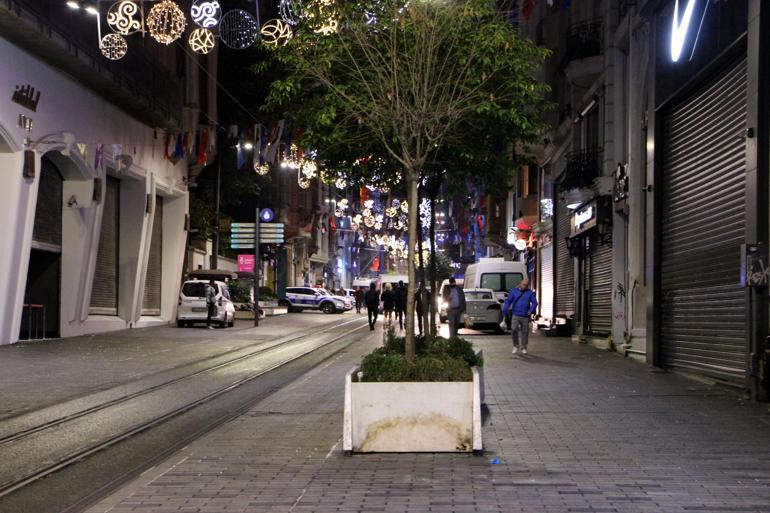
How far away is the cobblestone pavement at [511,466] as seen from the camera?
21.4 feet

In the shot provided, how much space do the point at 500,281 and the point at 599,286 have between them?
11331 millimetres

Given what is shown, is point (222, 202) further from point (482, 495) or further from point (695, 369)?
point (482, 495)

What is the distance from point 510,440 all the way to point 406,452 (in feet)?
4.13

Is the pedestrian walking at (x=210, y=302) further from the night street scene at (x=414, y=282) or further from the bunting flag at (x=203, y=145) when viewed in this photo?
the bunting flag at (x=203, y=145)

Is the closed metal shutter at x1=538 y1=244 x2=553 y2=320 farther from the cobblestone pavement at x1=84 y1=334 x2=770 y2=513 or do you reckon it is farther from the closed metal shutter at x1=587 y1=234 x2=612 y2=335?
the cobblestone pavement at x1=84 y1=334 x2=770 y2=513

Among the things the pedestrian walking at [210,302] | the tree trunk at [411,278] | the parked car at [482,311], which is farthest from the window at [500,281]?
the tree trunk at [411,278]

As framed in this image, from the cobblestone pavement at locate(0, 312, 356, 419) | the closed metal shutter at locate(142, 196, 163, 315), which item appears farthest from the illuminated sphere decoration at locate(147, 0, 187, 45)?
the closed metal shutter at locate(142, 196, 163, 315)

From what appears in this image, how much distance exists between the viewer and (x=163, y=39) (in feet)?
62.7

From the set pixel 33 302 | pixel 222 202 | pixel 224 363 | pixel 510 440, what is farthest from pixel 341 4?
pixel 222 202

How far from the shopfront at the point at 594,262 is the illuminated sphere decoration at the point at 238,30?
37.6ft

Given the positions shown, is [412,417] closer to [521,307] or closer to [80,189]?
[521,307]

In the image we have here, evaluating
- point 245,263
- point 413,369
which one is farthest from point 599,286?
point 245,263

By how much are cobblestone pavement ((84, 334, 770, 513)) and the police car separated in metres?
48.4

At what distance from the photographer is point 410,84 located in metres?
11.4
